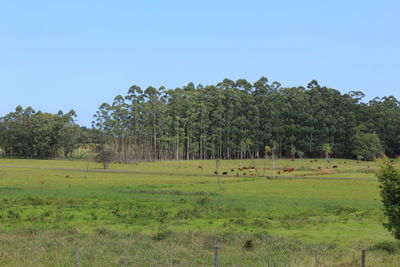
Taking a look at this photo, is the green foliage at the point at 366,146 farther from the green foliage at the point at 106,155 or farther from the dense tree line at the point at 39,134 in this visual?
the dense tree line at the point at 39,134

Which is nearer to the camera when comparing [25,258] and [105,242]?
[25,258]

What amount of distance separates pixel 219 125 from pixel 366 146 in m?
49.2

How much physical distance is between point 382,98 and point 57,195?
486ft

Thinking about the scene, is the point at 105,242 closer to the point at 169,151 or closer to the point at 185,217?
the point at 185,217

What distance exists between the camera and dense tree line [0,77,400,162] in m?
140

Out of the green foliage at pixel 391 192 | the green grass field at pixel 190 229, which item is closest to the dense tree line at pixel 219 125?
the green grass field at pixel 190 229

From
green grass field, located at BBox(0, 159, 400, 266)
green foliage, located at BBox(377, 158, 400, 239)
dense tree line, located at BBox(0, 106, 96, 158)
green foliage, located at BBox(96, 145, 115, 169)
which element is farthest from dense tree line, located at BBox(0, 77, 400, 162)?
green foliage, located at BBox(377, 158, 400, 239)

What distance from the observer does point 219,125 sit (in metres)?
151

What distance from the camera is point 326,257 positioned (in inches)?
602

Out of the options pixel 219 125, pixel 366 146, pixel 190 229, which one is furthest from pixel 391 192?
pixel 219 125

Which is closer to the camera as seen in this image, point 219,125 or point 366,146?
point 366,146

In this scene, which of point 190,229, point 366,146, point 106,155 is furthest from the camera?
point 366,146

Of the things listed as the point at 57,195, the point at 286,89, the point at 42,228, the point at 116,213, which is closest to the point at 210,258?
the point at 42,228

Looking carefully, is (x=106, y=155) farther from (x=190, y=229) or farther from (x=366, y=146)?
(x=366, y=146)
